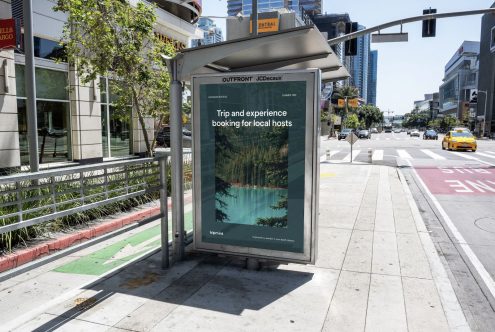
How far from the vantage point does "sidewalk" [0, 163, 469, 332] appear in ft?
13.2

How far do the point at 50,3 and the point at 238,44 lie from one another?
1452 centimetres

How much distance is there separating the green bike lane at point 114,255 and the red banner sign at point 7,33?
603 centimetres

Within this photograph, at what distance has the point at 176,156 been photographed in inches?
219

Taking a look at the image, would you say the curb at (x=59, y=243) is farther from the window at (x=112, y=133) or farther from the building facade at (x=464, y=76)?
the building facade at (x=464, y=76)

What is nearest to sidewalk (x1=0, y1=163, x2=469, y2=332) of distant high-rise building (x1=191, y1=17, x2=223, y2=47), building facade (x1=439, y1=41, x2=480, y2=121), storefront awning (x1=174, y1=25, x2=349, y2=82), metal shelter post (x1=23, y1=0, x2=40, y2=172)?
storefront awning (x1=174, y1=25, x2=349, y2=82)

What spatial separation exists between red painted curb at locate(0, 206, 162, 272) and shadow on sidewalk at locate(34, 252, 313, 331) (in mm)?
Answer: 1367

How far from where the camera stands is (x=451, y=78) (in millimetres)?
173875

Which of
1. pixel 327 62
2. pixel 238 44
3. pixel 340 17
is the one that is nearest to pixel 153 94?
pixel 327 62

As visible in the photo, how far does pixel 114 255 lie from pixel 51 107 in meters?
12.5

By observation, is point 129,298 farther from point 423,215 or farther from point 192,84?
point 423,215

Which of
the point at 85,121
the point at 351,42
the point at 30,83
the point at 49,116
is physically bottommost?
the point at 85,121

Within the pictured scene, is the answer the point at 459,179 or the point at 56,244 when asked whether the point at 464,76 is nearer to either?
the point at 459,179

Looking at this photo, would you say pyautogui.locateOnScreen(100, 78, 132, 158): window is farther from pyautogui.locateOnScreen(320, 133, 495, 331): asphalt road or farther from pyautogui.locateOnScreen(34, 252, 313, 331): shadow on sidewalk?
pyautogui.locateOnScreen(34, 252, 313, 331): shadow on sidewalk

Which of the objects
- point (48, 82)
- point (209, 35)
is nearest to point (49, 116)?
point (48, 82)
